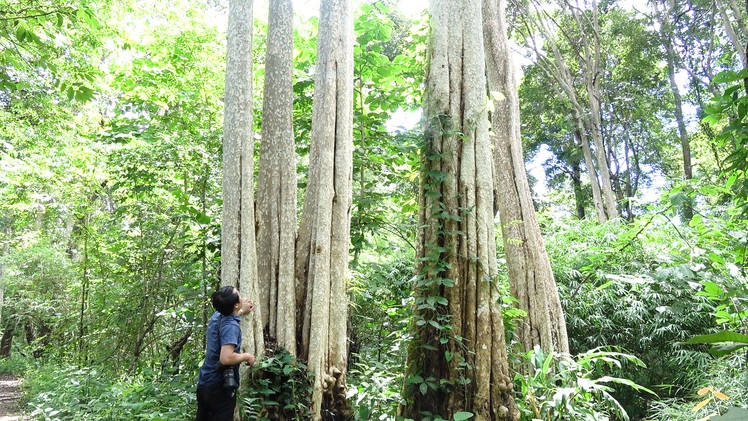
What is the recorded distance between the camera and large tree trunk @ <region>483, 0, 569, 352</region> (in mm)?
5074

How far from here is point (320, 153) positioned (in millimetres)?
4520

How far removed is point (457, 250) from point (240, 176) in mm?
1955

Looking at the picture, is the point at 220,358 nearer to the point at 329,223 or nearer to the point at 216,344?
the point at 216,344

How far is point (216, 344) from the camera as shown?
3.66 m

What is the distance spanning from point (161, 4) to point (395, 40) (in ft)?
25.9

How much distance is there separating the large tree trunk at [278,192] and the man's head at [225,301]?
607 millimetres

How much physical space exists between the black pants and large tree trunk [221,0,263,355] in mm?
465

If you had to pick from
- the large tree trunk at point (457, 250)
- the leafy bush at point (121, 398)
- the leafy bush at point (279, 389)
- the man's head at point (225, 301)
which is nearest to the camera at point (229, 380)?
the leafy bush at point (279, 389)

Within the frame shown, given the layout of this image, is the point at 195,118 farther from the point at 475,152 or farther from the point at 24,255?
the point at 24,255

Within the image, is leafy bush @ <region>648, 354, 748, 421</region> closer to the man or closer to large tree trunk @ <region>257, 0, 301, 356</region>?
large tree trunk @ <region>257, 0, 301, 356</region>

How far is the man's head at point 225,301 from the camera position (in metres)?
3.64

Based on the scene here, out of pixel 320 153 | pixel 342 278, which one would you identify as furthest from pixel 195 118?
pixel 342 278

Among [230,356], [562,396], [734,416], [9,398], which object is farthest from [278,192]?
[9,398]

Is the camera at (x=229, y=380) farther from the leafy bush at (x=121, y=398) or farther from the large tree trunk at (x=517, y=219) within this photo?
the large tree trunk at (x=517, y=219)
